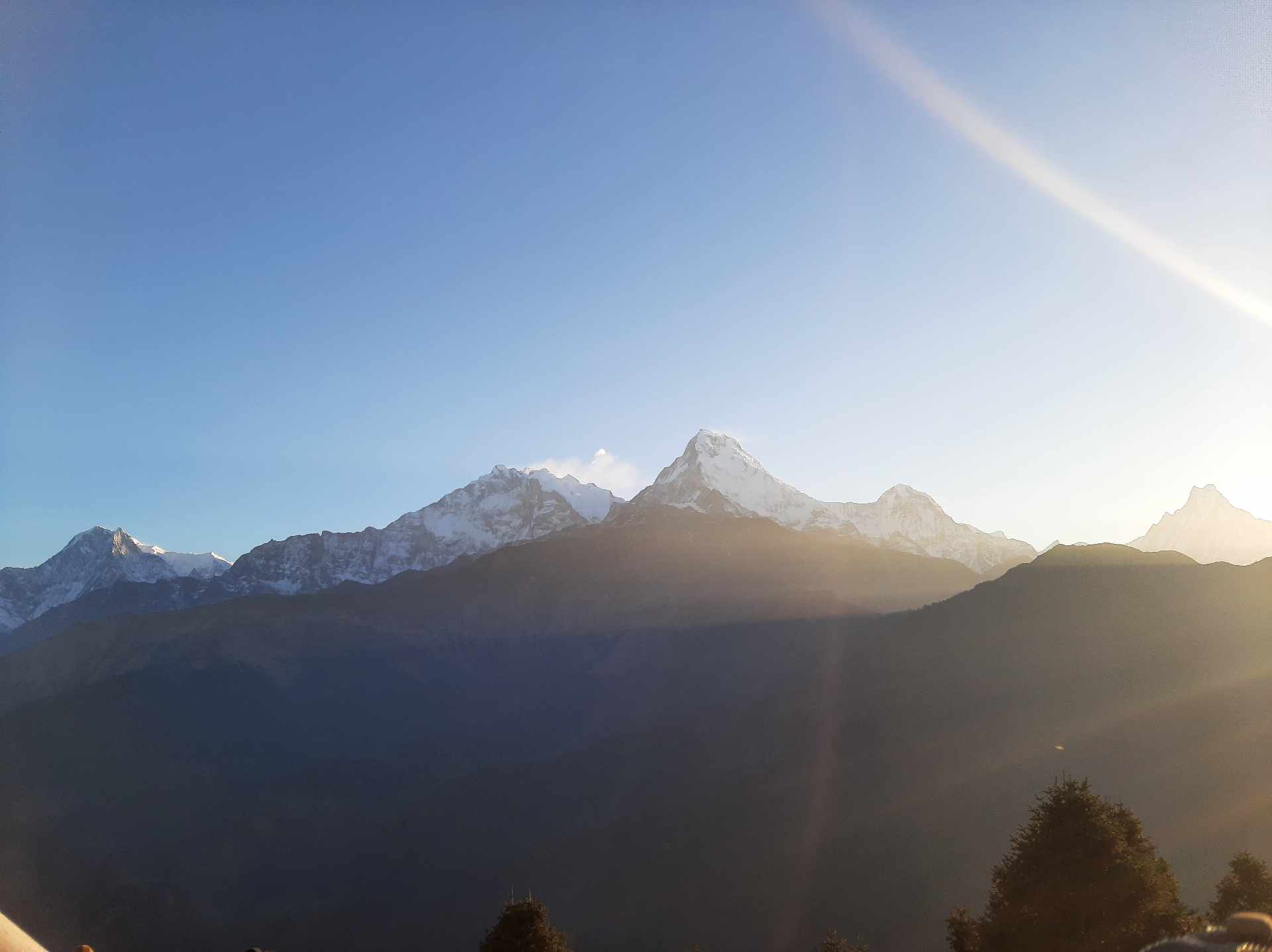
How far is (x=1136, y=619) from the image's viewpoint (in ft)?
488

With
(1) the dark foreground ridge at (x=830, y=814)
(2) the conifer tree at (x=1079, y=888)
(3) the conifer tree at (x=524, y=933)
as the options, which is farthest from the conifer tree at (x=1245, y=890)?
(1) the dark foreground ridge at (x=830, y=814)

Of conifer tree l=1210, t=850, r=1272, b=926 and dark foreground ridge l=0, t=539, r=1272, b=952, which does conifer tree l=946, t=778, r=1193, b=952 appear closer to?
conifer tree l=1210, t=850, r=1272, b=926

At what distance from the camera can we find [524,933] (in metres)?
27.1

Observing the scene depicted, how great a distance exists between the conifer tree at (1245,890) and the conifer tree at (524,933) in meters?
32.6

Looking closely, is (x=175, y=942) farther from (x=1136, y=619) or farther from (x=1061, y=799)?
(x=1136, y=619)

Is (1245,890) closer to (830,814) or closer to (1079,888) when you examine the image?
(1079,888)

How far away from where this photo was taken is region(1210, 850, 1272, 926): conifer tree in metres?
36.2

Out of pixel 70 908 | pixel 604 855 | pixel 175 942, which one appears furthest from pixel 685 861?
pixel 70 908

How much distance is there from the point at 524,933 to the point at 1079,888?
63.7 feet

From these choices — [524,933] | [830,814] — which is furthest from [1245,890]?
[830,814]

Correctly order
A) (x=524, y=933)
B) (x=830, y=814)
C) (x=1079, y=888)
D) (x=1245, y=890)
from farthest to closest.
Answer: (x=830, y=814), (x=1245, y=890), (x=524, y=933), (x=1079, y=888)

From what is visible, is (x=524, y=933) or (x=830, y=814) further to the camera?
(x=830, y=814)

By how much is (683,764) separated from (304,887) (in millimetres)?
90582

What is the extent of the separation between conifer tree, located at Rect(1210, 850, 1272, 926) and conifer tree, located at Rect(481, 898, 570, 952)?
32557mm
